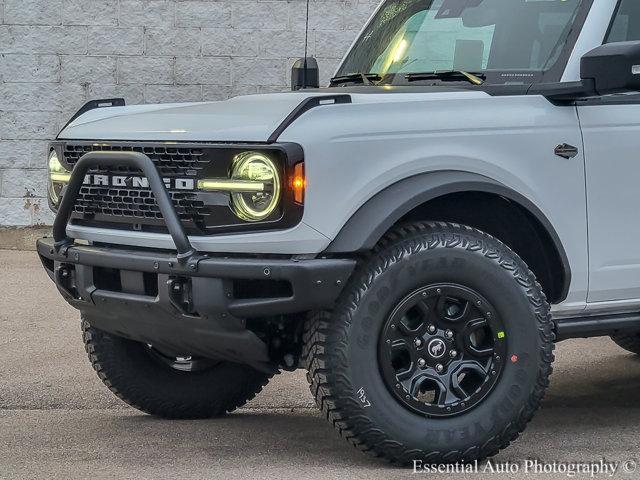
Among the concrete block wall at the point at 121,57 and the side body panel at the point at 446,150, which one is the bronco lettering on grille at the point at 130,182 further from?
the concrete block wall at the point at 121,57

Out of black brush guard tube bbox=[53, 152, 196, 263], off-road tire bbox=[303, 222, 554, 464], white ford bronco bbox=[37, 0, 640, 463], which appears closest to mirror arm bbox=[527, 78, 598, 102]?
white ford bronco bbox=[37, 0, 640, 463]

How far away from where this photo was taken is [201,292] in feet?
14.6

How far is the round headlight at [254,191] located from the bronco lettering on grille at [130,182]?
18 cm

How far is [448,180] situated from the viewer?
4672mm

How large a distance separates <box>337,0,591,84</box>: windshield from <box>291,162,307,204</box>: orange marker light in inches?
44.9

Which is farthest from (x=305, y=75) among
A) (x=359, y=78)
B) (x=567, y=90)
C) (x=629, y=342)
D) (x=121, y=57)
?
→ (x=121, y=57)

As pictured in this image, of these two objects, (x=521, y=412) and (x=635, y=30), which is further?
(x=635, y=30)

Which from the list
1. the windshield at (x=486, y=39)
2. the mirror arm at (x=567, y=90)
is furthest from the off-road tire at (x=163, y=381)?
the mirror arm at (x=567, y=90)

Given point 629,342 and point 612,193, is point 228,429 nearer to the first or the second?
point 612,193

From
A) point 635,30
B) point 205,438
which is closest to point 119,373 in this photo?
point 205,438

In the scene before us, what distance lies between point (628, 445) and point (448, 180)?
1.40m

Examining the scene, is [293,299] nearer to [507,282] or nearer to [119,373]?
[507,282]

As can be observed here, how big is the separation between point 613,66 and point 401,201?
934 millimetres

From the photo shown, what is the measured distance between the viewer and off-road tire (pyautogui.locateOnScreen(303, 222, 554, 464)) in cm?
453
